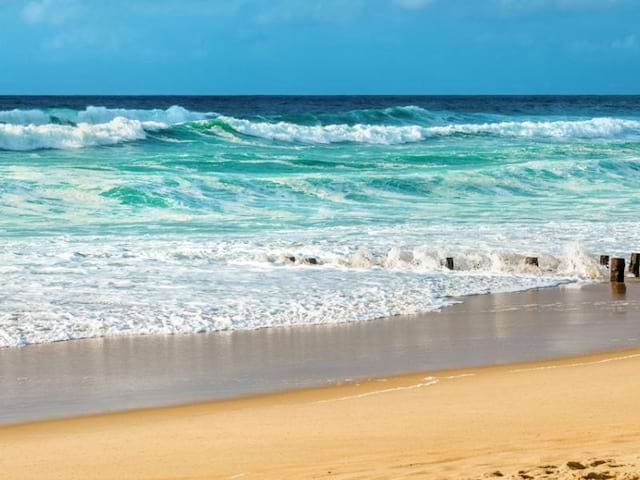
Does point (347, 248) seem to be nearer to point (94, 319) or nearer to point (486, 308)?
point (486, 308)

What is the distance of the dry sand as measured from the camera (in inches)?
195

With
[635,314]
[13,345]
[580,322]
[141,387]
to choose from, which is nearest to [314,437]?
[141,387]

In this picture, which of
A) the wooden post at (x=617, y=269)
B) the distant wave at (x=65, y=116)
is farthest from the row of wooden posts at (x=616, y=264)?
the distant wave at (x=65, y=116)

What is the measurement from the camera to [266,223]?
17.5 metres

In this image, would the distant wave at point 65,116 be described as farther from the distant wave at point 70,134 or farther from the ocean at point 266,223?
the distant wave at point 70,134

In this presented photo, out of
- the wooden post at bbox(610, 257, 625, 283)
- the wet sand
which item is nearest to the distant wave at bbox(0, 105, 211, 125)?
the wooden post at bbox(610, 257, 625, 283)

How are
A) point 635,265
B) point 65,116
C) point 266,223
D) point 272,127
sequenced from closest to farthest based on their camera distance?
point 635,265 → point 266,223 → point 65,116 → point 272,127

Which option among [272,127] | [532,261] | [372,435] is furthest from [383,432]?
[272,127]

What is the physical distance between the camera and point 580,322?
376 inches

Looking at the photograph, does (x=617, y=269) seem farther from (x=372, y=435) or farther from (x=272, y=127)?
(x=272, y=127)

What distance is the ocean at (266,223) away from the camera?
10.0 meters

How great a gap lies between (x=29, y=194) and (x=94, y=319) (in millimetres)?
12063

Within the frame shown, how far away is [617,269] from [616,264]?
56mm

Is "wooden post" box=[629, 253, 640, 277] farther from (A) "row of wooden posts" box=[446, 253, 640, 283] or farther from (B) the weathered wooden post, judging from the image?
(B) the weathered wooden post
